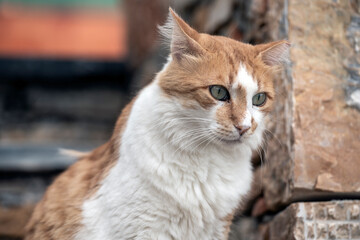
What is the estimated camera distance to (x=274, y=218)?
2020 mm

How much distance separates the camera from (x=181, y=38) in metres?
1.71

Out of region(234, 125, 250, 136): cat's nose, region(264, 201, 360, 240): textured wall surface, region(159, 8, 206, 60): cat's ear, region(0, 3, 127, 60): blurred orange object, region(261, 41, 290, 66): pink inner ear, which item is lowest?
region(264, 201, 360, 240): textured wall surface

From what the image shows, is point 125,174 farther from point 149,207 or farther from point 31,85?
point 31,85

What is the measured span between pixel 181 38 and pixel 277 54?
1.30 ft

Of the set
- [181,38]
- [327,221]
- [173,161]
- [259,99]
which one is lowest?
[327,221]

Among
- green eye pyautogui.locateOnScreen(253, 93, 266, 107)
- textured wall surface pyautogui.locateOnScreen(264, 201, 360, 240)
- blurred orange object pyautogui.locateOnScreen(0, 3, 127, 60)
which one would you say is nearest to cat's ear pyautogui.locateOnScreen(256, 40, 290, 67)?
green eye pyautogui.locateOnScreen(253, 93, 266, 107)

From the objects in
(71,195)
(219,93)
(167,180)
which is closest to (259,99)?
(219,93)

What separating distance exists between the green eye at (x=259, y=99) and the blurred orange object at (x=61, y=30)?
4.50m

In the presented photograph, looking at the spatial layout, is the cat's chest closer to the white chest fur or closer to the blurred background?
the white chest fur

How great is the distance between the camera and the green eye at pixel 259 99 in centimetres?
173

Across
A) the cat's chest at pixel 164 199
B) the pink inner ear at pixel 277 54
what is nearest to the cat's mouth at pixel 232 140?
the cat's chest at pixel 164 199

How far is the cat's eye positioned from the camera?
1.65 meters

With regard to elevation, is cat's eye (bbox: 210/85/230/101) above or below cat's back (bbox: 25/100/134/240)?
above

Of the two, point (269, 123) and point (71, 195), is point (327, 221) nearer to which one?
point (269, 123)
